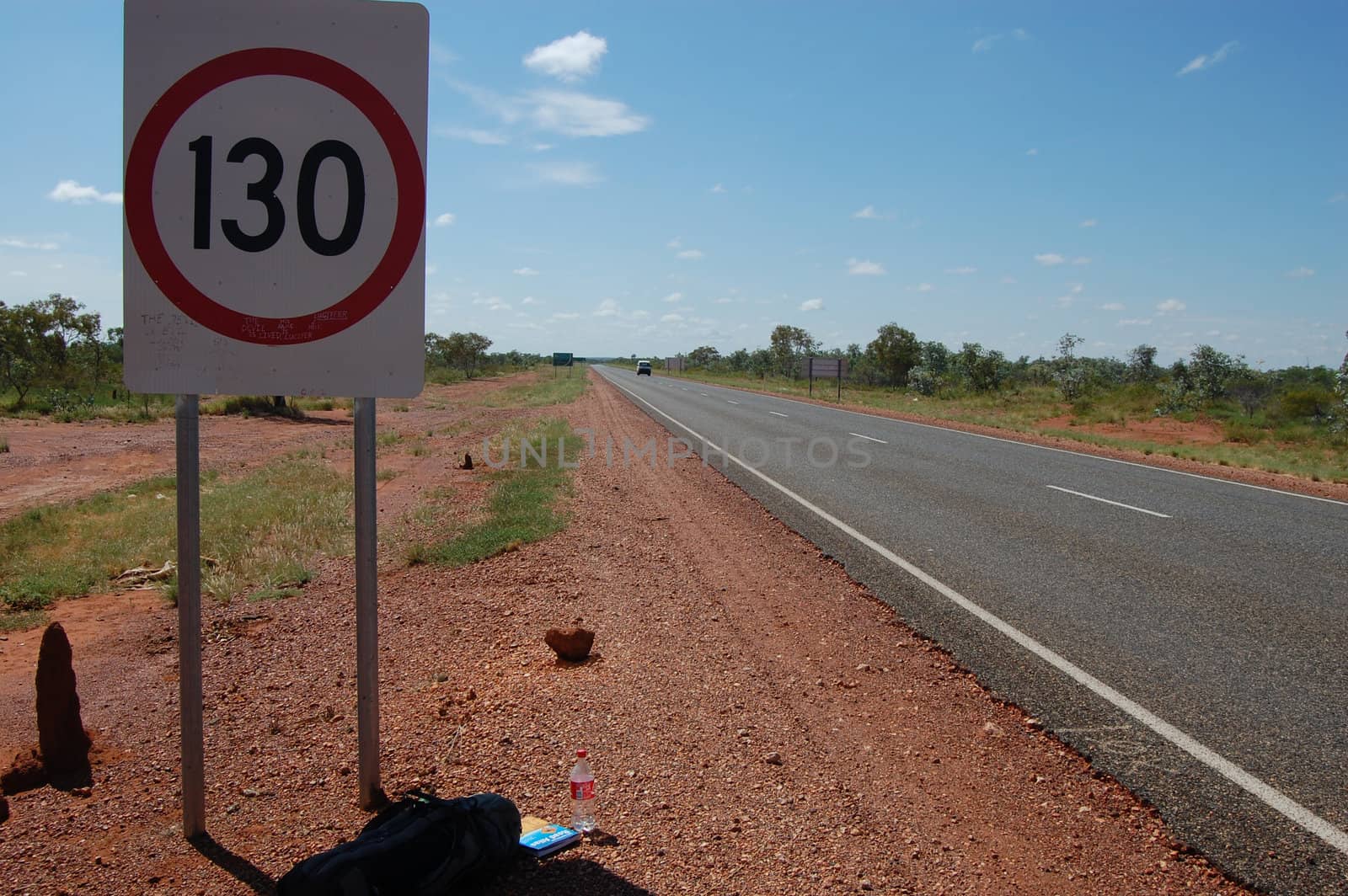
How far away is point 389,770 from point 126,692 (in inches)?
87.6

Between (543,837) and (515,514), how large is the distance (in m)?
7.00

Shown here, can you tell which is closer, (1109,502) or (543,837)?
(543,837)

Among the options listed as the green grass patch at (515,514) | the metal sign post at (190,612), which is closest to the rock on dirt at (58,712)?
the metal sign post at (190,612)

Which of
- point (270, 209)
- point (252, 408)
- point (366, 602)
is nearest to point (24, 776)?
point (366, 602)

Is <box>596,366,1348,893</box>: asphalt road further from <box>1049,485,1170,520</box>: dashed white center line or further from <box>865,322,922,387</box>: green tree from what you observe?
<box>865,322,922,387</box>: green tree

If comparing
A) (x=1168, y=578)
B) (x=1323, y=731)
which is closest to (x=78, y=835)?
(x=1323, y=731)

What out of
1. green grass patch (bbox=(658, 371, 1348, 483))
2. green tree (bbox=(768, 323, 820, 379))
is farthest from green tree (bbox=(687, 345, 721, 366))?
green grass patch (bbox=(658, 371, 1348, 483))

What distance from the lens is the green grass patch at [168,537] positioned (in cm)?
783

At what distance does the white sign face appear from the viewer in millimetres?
2855

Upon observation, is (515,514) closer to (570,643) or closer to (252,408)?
(570,643)

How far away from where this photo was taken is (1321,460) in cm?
2319

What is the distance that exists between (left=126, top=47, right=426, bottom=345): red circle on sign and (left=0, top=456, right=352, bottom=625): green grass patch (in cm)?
477

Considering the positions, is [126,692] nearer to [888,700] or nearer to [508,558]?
[508,558]

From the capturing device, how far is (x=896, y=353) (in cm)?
7756
